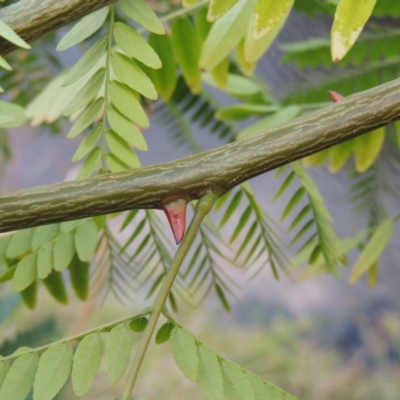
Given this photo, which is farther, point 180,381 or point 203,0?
point 180,381

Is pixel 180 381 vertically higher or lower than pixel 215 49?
lower

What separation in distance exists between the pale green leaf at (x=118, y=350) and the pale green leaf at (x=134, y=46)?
12 cm

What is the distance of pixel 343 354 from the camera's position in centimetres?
214

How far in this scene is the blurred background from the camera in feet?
5.96

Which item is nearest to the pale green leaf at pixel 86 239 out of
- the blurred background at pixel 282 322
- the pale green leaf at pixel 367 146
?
the pale green leaf at pixel 367 146

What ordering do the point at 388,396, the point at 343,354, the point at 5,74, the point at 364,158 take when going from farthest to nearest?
1. the point at 343,354
2. the point at 388,396
3. the point at 5,74
4. the point at 364,158

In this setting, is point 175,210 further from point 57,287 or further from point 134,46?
point 57,287

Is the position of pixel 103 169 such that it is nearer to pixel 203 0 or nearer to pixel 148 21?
pixel 148 21

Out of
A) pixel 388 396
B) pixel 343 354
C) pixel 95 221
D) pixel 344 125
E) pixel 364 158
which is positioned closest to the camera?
pixel 344 125

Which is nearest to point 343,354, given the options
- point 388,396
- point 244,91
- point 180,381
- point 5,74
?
point 388,396

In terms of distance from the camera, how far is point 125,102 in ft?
0.99

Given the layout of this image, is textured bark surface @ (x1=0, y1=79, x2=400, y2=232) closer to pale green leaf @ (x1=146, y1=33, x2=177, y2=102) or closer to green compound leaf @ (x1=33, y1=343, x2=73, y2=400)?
green compound leaf @ (x1=33, y1=343, x2=73, y2=400)

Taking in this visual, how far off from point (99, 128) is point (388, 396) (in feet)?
5.84

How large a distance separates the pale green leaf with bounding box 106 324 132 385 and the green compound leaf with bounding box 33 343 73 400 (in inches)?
0.7
